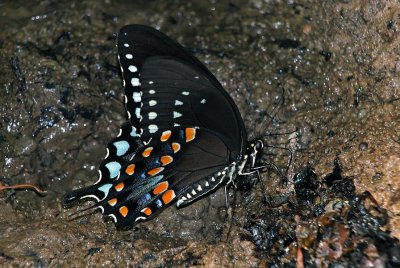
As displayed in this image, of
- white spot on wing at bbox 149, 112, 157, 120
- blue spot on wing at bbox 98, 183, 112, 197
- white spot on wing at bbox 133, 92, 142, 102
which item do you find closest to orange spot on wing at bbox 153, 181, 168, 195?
blue spot on wing at bbox 98, 183, 112, 197

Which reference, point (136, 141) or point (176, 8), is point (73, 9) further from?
point (136, 141)

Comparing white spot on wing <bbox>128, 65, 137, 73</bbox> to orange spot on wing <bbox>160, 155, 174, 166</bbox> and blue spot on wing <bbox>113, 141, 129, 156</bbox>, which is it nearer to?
blue spot on wing <bbox>113, 141, 129, 156</bbox>

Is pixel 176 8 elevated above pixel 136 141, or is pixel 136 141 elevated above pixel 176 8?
pixel 176 8

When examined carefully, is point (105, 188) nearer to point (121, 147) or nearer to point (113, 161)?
point (113, 161)

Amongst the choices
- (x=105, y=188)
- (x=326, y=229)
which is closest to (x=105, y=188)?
(x=105, y=188)

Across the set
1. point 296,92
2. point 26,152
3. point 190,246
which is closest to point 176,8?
point 296,92

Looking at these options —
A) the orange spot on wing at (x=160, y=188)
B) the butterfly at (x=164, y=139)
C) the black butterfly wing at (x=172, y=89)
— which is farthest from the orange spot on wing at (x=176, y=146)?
the orange spot on wing at (x=160, y=188)

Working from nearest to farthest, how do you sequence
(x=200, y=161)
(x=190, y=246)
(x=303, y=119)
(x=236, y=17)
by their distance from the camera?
1. (x=190, y=246)
2. (x=200, y=161)
3. (x=303, y=119)
4. (x=236, y=17)
